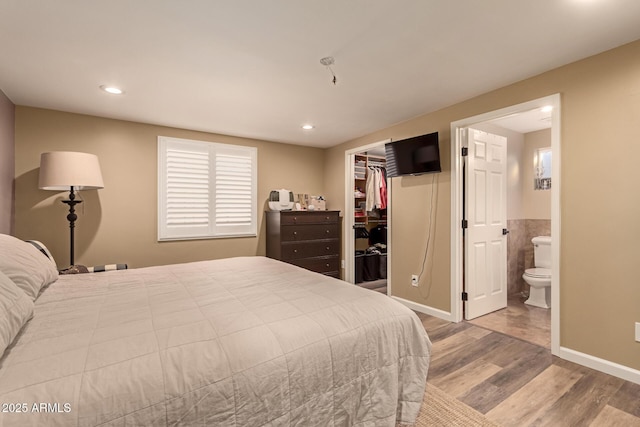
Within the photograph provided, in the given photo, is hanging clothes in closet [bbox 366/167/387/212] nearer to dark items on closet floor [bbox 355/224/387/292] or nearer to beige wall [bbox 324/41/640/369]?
dark items on closet floor [bbox 355/224/387/292]

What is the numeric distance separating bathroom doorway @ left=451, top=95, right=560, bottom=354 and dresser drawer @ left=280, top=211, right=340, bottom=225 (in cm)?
190

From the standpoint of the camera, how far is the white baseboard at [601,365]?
6.59 ft

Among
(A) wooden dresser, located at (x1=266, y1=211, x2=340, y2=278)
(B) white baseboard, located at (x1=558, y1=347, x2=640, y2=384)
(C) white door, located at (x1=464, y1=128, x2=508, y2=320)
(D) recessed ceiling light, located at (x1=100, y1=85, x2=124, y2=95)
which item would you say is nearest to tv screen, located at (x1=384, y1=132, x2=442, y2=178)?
(C) white door, located at (x1=464, y1=128, x2=508, y2=320)

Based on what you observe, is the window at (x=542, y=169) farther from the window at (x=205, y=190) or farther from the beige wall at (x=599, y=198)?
the window at (x=205, y=190)

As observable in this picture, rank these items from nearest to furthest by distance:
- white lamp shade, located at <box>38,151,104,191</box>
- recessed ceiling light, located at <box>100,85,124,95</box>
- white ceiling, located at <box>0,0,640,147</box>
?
white ceiling, located at <box>0,0,640,147</box> → recessed ceiling light, located at <box>100,85,124,95</box> → white lamp shade, located at <box>38,151,104,191</box>

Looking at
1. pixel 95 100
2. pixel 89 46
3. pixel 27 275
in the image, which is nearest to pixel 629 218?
pixel 27 275

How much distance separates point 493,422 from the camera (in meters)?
1.66

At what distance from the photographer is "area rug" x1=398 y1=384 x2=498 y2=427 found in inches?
65.3

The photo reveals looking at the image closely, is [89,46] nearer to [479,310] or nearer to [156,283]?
[156,283]

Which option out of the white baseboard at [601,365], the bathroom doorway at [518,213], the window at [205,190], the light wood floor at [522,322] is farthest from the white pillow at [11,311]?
the light wood floor at [522,322]

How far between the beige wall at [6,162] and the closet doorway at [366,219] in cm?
387

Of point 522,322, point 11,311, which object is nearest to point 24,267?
point 11,311

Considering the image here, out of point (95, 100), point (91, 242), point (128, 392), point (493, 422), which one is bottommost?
point (493, 422)

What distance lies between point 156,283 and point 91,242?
2118 mm
